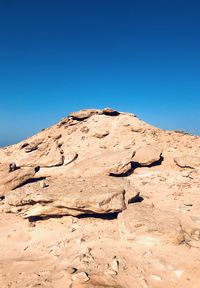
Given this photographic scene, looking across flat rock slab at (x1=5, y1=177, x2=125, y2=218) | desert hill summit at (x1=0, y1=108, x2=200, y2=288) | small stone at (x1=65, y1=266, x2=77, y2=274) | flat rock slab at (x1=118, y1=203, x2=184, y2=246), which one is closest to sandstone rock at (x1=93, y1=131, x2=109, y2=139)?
desert hill summit at (x1=0, y1=108, x2=200, y2=288)

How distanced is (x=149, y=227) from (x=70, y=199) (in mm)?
4287

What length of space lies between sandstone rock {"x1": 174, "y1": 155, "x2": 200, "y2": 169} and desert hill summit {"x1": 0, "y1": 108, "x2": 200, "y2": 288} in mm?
74

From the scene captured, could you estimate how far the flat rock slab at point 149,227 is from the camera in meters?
11.1

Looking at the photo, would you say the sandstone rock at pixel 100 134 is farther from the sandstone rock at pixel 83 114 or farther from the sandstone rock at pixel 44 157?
the sandstone rock at pixel 83 114

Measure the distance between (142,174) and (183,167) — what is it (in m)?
3.28

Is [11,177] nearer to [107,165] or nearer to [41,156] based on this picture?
[41,156]

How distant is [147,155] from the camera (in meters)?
20.5

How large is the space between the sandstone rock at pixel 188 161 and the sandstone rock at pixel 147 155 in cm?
156

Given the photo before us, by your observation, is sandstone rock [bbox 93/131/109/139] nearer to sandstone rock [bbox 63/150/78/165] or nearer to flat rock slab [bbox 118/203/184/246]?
sandstone rock [bbox 63/150/78/165]

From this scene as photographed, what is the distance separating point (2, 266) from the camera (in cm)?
1048

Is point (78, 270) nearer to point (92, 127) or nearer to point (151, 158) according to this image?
point (151, 158)

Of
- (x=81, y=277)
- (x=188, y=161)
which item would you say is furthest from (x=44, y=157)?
→ (x=81, y=277)

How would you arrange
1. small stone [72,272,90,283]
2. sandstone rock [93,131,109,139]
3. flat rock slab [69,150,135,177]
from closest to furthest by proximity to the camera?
small stone [72,272,90,283] < flat rock slab [69,150,135,177] < sandstone rock [93,131,109,139]

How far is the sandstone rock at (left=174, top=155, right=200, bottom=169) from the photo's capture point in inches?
779
